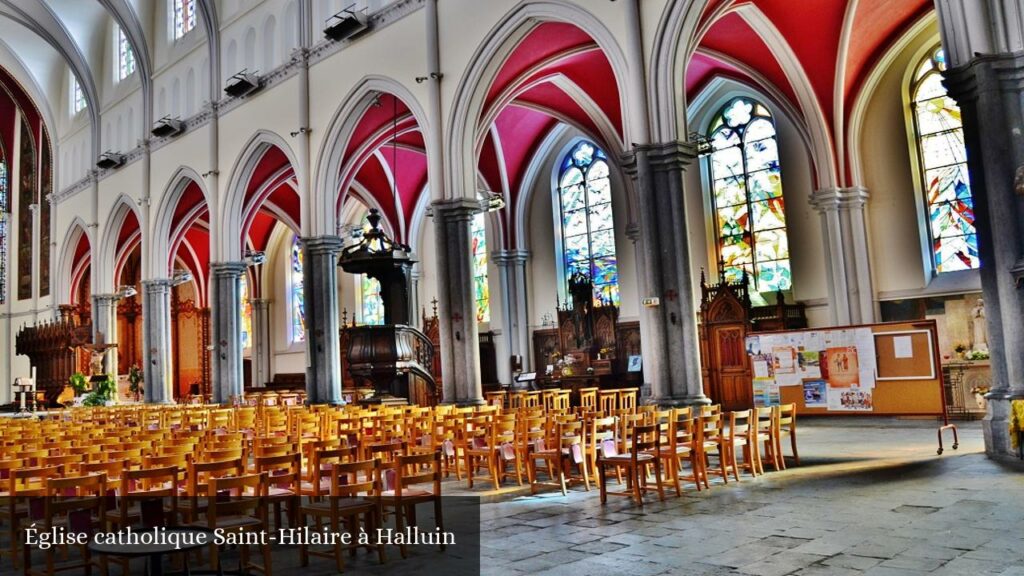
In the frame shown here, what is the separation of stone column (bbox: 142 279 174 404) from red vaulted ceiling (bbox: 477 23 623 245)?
11799mm

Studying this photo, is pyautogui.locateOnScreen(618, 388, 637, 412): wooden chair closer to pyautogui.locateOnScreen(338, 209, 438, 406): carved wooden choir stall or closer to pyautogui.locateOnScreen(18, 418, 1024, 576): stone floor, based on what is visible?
pyautogui.locateOnScreen(338, 209, 438, 406): carved wooden choir stall

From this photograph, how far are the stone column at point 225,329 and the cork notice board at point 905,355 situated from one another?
711 inches

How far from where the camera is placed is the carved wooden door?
57.8 ft

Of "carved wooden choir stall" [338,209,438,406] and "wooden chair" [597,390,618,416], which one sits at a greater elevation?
"carved wooden choir stall" [338,209,438,406]

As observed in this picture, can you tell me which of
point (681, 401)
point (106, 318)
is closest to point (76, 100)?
point (106, 318)

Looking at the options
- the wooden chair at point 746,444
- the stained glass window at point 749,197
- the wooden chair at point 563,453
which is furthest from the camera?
the stained glass window at point 749,197

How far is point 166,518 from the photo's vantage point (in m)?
6.00

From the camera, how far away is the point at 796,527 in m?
5.77

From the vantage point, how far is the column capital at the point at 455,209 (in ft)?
52.9

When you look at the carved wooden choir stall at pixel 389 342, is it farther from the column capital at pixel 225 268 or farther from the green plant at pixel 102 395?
the green plant at pixel 102 395

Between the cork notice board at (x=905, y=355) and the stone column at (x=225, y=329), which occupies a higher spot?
the stone column at (x=225, y=329)

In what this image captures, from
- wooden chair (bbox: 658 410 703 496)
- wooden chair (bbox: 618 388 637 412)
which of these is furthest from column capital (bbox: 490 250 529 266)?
wooden chair (bbox: 658 410 703 496)

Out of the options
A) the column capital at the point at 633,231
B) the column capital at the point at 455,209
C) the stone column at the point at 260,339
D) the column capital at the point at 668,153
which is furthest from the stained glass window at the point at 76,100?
the column capital at the point at 668,153

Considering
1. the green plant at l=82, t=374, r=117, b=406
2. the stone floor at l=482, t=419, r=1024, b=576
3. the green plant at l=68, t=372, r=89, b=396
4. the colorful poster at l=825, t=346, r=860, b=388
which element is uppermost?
the green plant at l=68, t=372, r=89, b=396
